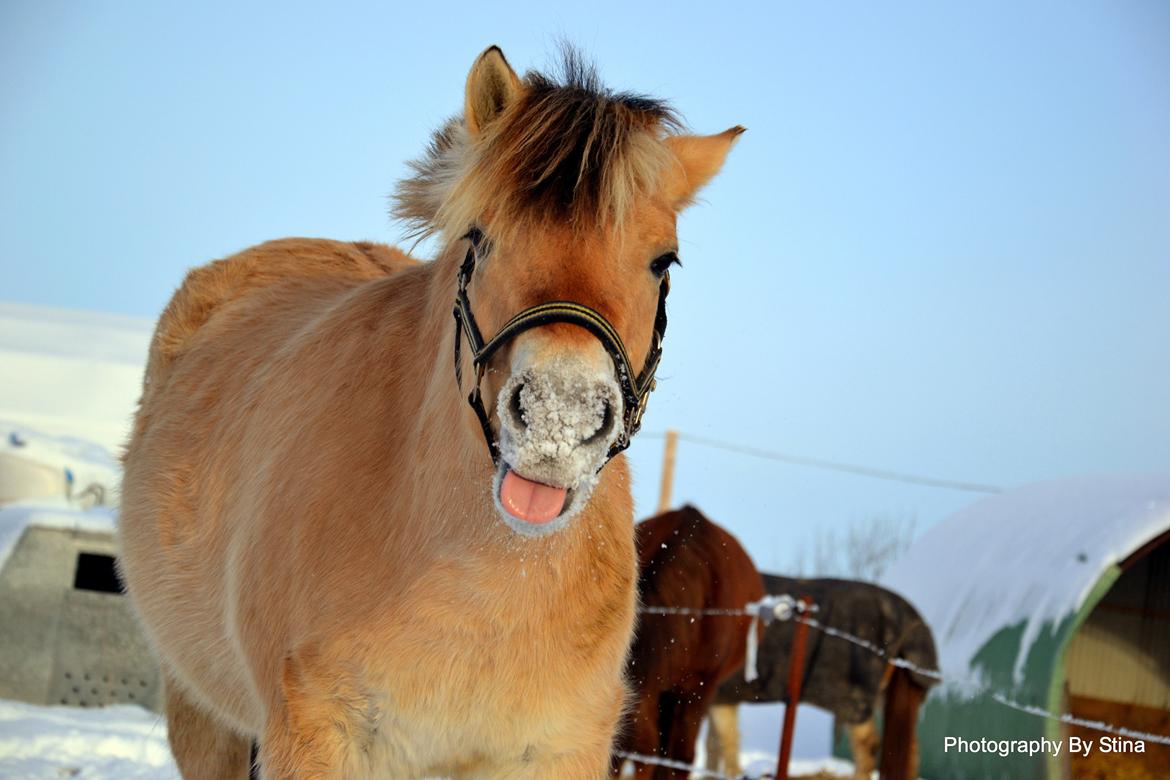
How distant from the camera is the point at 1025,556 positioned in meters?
11.7

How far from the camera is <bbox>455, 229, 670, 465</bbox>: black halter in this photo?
2.46m

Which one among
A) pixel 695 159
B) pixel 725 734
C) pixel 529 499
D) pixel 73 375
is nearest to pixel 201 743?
pixel 529 499

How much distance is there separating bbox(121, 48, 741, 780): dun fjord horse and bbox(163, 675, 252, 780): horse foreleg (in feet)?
3.35

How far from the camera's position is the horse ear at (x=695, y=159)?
3.10m

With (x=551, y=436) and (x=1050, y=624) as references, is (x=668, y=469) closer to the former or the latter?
(x=1050, y=624)

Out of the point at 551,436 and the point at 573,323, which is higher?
the point at 573,323

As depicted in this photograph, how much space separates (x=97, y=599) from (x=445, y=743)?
8.79 meters

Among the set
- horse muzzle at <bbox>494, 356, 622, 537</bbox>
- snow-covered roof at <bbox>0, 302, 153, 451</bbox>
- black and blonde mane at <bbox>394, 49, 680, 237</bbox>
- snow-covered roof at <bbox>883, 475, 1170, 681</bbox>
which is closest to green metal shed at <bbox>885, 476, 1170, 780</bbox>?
snow-covered roof at <bbox>883, 475, 1170, 681</bbox>

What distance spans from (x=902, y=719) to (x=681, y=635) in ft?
8.62

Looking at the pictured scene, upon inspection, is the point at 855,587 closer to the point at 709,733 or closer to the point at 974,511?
the point at 709,733

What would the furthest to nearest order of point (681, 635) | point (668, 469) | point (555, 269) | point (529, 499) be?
point (668, 469) < point (681, 635) < point (555, 269) < point (529, 499)

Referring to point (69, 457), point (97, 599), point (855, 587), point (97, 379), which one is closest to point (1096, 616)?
point (855, 587)

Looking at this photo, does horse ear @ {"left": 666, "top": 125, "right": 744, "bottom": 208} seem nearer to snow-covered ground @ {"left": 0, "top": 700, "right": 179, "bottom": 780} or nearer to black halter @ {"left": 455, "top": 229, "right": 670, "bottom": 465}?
black halter @ {"left": 455, "top": 229, "right": 670, "bottom": 465}

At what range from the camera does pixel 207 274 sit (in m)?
5.36
